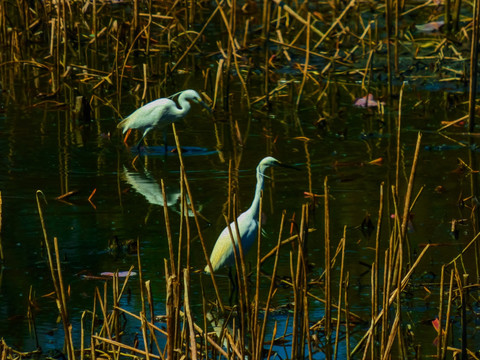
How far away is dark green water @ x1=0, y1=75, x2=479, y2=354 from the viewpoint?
6.24 metres

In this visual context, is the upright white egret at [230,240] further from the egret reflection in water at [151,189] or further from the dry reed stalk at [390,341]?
the dry reed stalk at [390,341]

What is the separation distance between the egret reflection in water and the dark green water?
0.9 inches

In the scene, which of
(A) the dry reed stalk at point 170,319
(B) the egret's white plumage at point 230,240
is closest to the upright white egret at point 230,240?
(B) the egret's white plumage at point 230,240

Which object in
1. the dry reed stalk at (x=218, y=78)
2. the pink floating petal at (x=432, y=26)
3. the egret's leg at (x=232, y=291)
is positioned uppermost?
the pink floating petal at (x=432, y=26)

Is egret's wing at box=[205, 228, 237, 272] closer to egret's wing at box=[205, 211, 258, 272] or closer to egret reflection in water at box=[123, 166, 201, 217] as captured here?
egret's wing at box=[205, 211, 258, 272]

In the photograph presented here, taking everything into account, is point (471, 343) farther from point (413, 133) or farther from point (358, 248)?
point (413, 133)

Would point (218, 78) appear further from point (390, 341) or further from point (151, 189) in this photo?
point (390, 341)

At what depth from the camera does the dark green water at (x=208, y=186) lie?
6.24 m

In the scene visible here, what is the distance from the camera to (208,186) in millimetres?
8703

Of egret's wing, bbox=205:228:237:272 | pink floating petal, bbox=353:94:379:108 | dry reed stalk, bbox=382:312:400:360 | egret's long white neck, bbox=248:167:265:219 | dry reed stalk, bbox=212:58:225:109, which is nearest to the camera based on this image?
dry reed stalk, bbox=382:312:400:360

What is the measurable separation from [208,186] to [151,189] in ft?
1.60

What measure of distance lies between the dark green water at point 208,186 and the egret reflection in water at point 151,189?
2 centimetres

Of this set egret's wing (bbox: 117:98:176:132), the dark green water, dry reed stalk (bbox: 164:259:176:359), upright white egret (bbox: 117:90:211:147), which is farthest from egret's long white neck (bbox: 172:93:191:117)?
dry reed stalk (bbox: 164:259:176:359)

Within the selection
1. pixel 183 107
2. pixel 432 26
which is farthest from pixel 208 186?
pixel 432 26
